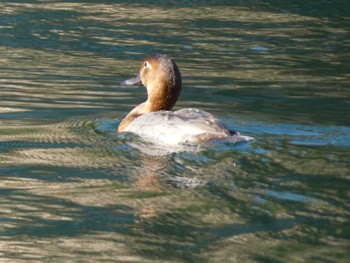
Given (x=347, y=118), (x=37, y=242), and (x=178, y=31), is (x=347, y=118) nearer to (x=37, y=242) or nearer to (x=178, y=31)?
(x=37, y=242)

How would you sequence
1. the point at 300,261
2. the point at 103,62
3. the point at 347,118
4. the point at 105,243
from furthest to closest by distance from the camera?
the point at 103,62 → the point at 347,118 → the point at 105,243 → the point at 300,261

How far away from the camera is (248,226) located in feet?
21.2

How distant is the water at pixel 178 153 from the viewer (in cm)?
630

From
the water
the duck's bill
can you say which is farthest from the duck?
the water

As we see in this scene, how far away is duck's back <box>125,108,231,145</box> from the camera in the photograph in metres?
8.68

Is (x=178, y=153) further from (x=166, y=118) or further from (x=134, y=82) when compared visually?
(x=134, y=82)

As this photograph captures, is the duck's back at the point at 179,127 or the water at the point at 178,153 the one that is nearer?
the water at the point at 178,153

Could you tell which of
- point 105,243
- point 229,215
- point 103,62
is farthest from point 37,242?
point 103,62

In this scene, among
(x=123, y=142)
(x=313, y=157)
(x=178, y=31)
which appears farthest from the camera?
(x=178, y=31)

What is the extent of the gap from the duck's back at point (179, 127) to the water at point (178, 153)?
0.13 meters

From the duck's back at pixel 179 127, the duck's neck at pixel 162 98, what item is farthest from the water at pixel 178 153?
the duck's neck at pixel 162 98

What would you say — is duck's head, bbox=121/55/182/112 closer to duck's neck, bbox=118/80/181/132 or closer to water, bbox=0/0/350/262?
duck's neck, bbox=118/80/181/132

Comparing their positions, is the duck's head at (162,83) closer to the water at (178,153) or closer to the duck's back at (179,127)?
the water at (178,153)

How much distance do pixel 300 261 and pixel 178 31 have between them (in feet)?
29.3
